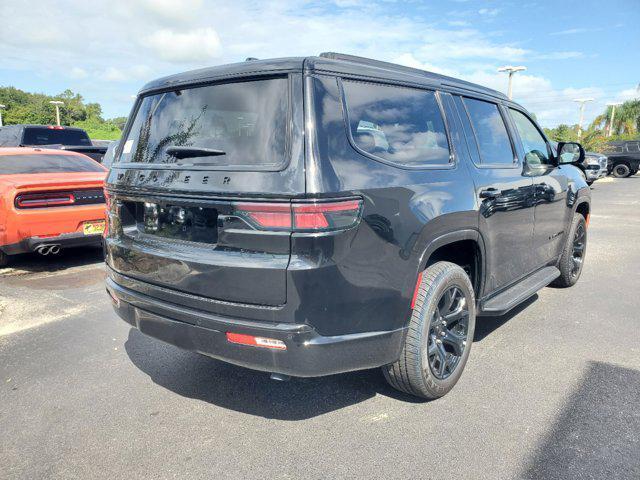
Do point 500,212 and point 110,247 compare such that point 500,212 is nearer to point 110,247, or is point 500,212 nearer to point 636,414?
point 636,414

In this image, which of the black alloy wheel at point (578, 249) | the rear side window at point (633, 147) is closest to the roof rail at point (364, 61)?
the black alloy wheel at point (578, 249)

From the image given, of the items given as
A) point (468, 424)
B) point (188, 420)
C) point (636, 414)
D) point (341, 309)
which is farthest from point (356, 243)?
point (636, 414)

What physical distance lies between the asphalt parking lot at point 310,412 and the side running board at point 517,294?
0.40 m

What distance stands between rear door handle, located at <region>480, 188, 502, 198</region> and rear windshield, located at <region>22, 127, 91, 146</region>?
1118 cm

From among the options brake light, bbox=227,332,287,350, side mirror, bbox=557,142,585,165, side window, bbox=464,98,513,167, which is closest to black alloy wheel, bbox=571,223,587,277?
side mirror, bbox=557,142,585,165

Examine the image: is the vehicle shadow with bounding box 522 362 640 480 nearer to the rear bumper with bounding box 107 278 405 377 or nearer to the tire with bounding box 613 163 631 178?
the rear bumper with bounding box 107 278 405 377

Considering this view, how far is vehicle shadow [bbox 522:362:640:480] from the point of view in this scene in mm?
2336

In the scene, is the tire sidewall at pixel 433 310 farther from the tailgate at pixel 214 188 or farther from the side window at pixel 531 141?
the side window at pixel 531 141

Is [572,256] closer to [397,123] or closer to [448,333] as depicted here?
[448,333]

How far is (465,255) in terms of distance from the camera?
3320 millimetres

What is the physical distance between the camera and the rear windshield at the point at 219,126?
7.62 ft

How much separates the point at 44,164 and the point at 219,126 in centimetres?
500

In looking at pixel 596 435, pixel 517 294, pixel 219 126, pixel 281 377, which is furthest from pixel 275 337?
pixel 517 294

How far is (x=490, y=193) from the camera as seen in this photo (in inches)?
129
